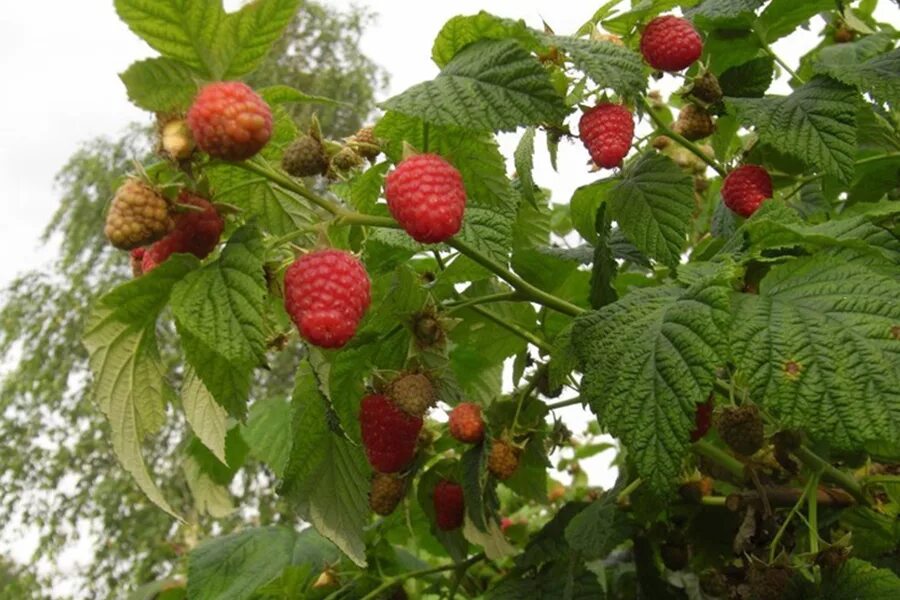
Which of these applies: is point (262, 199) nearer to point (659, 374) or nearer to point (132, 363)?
point (132, 363)

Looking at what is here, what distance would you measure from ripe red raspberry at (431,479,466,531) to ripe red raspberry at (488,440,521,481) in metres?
0.08

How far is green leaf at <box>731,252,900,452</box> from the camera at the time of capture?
626mm

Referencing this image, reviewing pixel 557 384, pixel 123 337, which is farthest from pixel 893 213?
pixel 123 337

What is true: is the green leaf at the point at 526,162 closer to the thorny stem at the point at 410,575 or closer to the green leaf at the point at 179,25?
the green leaf at the point at 179,25

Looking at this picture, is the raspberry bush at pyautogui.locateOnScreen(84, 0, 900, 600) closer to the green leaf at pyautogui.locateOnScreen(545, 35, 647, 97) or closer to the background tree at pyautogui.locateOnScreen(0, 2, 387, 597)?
the green leaf at pyautogui.locateOnScreen(545, 35, 647, 97)

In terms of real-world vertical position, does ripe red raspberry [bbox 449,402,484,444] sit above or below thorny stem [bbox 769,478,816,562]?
above

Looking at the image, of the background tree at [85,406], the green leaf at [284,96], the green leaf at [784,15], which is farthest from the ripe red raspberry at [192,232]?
the background tree at [85,406]

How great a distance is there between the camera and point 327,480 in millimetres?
958

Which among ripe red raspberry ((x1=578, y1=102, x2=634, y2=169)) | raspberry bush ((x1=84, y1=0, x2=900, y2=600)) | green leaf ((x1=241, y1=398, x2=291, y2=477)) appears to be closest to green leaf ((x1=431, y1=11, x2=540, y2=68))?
raspberry bush ((x1=84, y1=0, x2=900, y2=600))

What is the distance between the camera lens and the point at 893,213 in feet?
3.15

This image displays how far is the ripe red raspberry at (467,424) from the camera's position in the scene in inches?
39.6

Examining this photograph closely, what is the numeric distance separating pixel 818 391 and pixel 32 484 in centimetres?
899

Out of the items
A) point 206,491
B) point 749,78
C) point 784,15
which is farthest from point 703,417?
point 206,491

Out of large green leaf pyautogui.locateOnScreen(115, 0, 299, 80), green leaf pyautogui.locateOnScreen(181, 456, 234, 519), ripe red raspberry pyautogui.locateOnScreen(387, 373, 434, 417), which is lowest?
green leaf pyautogui.locateOnScreen(181, 456, 234, 519)
